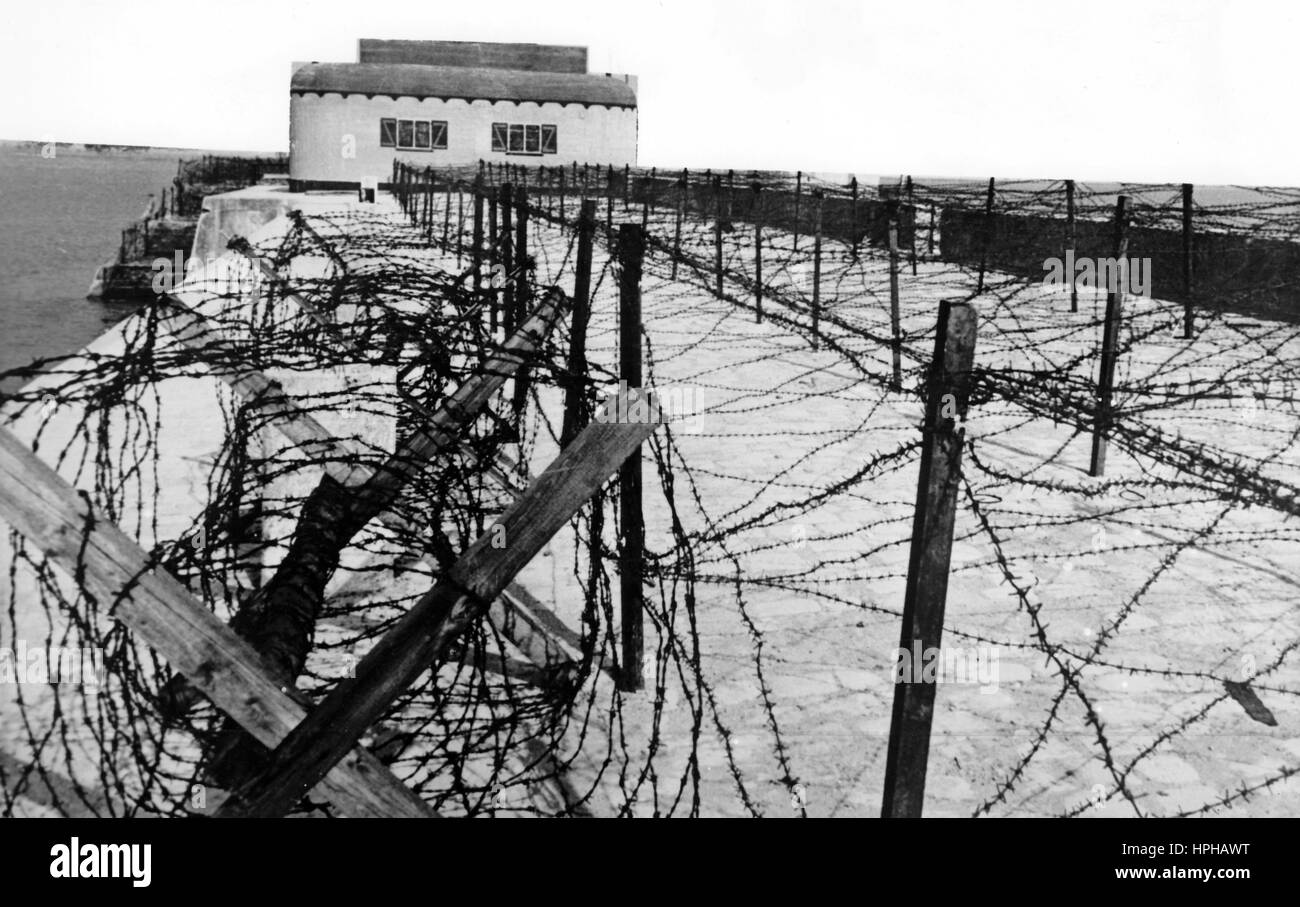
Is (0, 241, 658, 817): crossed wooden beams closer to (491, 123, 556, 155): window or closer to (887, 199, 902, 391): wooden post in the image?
(887, 199, 902, 391): wooden post

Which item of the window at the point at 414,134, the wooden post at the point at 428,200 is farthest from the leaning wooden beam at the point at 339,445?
the window at the point at 414,134

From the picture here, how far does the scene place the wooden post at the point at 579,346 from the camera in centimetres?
425

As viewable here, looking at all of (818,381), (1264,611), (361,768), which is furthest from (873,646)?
(818,381)

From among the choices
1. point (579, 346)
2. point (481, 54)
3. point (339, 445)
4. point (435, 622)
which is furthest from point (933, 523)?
point (481, 54)

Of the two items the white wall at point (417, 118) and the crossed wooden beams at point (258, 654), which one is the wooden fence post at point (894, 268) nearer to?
the crossed wooden beams at point (258, 654)

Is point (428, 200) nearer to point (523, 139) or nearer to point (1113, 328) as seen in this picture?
point (523, 139)

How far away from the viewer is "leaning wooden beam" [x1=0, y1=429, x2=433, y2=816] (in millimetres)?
2418

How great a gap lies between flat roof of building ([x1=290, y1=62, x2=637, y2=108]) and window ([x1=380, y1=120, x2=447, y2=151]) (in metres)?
0.91

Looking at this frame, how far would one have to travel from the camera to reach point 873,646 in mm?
6203

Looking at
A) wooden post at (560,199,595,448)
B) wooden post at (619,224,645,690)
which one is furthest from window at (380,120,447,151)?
wooden post at (619,224,645,690)

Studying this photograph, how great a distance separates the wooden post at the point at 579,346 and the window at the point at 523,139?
33381 millimetres
